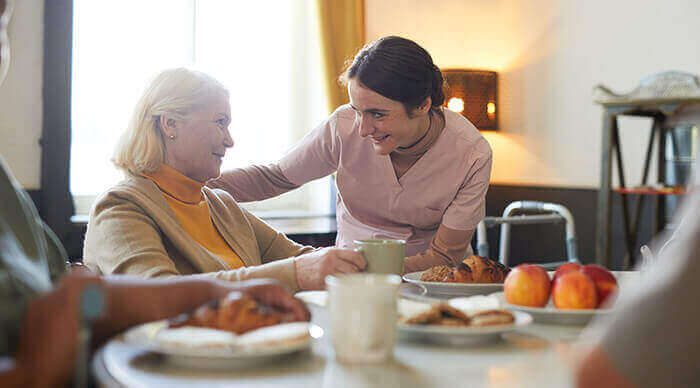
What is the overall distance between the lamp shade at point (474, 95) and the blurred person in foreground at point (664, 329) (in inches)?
133

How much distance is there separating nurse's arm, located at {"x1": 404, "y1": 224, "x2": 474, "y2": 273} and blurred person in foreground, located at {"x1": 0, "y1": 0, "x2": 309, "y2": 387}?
956mm

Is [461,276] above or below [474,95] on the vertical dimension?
below

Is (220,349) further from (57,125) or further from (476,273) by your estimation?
(57,125)

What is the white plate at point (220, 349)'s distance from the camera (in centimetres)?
69

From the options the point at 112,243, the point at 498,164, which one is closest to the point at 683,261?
the point at 112,243

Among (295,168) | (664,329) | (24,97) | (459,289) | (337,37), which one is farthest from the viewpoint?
(337,37)

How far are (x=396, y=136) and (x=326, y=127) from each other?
271mm

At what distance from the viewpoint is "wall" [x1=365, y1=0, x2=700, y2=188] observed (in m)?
3.34

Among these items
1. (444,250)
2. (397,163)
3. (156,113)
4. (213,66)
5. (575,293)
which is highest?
(213,66)

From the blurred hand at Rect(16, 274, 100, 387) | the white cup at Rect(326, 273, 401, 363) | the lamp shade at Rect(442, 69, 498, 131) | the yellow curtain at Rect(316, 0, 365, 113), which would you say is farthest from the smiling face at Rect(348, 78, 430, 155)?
the yellow curtain at Rect(316, 0, 365, 113)

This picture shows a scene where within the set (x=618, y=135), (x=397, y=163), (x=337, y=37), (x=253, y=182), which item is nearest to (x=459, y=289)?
(x=397, y=163)

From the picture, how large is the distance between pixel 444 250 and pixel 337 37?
2.63 m

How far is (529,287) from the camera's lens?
3.33 feet

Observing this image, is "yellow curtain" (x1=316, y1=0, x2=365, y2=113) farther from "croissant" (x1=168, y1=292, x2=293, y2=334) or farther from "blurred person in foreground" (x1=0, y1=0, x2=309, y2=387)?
"croissant" (x1=168, y1=292, x2=293, y2=334)
